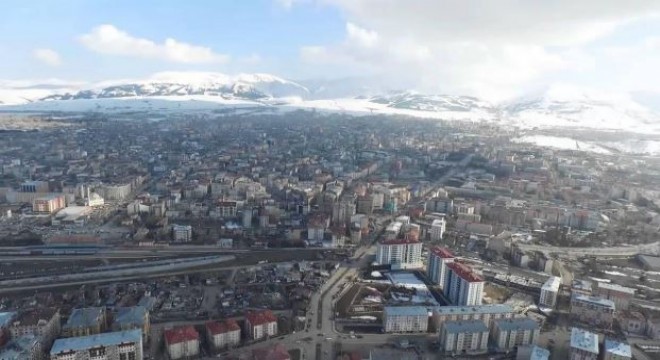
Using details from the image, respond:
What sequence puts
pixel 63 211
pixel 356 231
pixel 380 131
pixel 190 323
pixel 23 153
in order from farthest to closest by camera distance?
pixel 380 131 < pixel 23 153 < pixel 63 211 < pixel 356 231 < pixel 190 323

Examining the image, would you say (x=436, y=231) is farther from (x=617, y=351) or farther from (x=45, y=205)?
(x=45, y=205)

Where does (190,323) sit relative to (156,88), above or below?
below

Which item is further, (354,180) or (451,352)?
(354,180)

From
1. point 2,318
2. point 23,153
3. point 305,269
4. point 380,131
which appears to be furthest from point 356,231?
point 380,131

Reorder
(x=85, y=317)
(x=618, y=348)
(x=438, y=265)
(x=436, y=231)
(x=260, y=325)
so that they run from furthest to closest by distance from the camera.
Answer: (x=436, y=231)
(x=438, y=265)
(x=260, y=325)
(x=85, y=317)
(x=618, y=348)

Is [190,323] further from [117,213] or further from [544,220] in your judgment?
[544,220]

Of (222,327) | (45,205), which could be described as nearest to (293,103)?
(45,205)

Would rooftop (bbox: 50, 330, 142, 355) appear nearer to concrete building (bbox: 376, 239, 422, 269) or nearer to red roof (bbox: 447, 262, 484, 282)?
red roof (bbox: 447, 262, 484, 282)
